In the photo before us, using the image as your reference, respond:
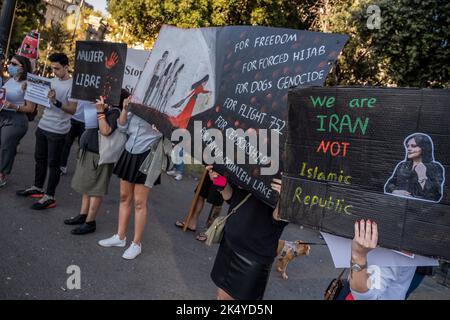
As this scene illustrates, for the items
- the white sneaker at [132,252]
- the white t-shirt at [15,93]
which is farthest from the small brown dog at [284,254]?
the white t-shirt at [15,93]

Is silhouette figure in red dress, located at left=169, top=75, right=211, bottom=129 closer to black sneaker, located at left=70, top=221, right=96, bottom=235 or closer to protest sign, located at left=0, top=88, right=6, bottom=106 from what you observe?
black sneaker, located at left=70, top=221, right=96, bottom=235

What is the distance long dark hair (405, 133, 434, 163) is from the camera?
1.66 meters

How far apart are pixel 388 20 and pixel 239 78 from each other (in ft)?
29.0

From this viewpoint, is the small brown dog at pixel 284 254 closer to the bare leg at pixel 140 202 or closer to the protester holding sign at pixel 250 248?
the bare leg at pixel 140 202

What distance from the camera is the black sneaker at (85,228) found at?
456cm

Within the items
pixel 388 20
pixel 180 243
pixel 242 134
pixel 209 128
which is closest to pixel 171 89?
pixel 209 128

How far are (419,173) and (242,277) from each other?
1319mm

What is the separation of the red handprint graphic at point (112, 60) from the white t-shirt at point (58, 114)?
4.21ft

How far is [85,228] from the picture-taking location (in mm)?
4621

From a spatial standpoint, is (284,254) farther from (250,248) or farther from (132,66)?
(132,66)

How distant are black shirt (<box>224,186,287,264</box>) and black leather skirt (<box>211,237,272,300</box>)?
45 mm

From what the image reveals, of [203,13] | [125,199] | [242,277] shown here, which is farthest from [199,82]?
[203,13]

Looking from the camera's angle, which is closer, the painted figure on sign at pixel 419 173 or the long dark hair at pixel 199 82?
the painted figure on sign at pixel 419 173

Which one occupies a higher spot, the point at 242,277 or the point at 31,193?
the point at 242,277
